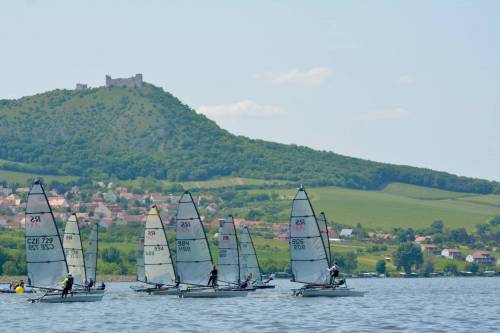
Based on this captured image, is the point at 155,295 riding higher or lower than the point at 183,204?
lower

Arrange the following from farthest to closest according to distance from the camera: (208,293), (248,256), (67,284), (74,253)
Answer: (248,256) < (74,253) < (208,293) < (67,284)

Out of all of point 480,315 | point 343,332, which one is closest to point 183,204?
point 480,315

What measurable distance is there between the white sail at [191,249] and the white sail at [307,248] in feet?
22.9

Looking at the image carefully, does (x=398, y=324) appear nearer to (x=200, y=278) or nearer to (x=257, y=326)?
(x=257, y=326)

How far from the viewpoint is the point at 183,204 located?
98625 mm

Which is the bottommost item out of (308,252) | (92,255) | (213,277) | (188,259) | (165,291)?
(165,291)

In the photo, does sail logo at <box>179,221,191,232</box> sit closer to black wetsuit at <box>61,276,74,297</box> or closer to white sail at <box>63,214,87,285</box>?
black wetsuit at <box>61,276,74,297</box>

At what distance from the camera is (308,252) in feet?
314

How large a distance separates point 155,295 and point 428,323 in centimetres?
3883

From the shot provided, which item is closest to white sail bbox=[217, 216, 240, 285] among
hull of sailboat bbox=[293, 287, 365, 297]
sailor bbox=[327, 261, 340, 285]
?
hull of sailboat bbox=[293, 287, 365, 297]

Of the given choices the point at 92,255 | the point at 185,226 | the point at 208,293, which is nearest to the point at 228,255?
the point at 92,255

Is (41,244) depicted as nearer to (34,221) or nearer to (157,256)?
(34,221)

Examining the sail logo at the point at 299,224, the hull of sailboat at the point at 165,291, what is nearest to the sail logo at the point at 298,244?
the sail logo at the point at 299,224

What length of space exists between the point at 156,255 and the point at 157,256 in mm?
115
